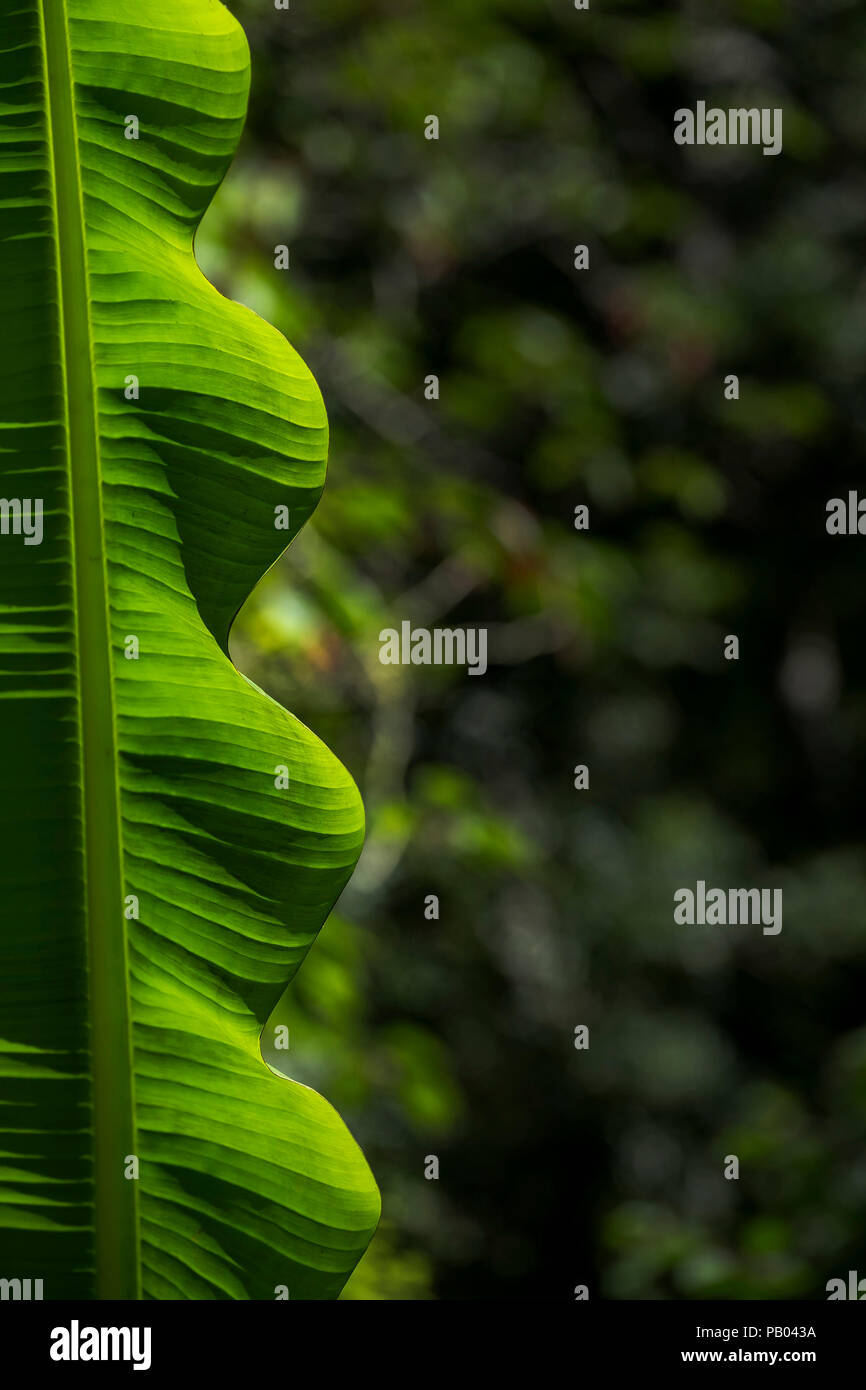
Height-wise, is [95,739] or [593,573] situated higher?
[593,573]

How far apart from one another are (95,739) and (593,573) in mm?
1319

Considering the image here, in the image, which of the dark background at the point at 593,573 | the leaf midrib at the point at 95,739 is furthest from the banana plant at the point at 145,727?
the dark background at the point at 593,573

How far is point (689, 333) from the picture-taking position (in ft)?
6.09

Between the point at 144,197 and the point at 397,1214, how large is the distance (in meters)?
1.27

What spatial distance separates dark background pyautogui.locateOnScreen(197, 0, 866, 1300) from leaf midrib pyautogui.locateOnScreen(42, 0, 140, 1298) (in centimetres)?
84

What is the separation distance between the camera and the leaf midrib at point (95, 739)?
1.38ft

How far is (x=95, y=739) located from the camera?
44 cm

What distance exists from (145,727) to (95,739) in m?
0.02

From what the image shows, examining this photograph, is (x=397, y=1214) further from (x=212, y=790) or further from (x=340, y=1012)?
(x=212, y=790)

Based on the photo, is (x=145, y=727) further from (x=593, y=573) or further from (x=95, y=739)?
(x=593, y=573)

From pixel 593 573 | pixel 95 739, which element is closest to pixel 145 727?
pixel 95 739

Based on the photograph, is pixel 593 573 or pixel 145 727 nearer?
pixel 145 727

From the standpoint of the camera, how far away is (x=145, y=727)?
45 centimetres

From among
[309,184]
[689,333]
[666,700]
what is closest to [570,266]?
[689,333]
